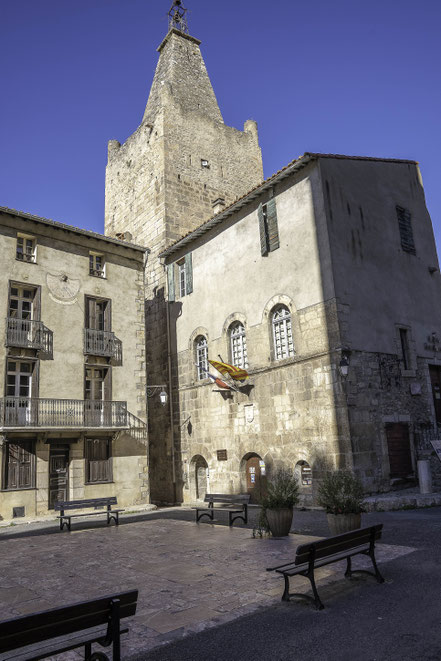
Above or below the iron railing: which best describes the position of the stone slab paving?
below

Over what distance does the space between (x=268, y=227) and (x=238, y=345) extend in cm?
437

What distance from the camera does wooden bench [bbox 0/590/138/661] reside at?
335 cm

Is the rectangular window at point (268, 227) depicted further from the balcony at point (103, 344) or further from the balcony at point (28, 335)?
the balcony at point (28, 335)

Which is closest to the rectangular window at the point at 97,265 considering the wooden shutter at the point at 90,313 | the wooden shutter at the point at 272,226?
the wooden shutter at the point at 90,313

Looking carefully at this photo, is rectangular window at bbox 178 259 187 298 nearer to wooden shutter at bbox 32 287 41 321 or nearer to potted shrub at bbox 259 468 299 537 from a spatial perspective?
wooden shutter at bbox 32 287 41 321

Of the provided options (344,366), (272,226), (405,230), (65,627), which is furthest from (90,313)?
(65,627)

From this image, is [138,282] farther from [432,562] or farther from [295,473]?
[432,562]

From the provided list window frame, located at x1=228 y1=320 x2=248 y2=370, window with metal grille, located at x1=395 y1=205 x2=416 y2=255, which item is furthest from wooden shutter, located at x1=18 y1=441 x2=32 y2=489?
window with metal grille, located at x1=395 y1=205 x2=416 y2=255

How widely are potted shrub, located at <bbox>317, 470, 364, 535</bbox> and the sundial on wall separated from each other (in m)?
12.0

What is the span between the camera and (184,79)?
26.9m

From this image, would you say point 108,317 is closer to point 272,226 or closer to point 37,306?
point 37,306

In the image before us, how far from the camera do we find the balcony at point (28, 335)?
52.2ft

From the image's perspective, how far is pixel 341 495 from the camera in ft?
28.3

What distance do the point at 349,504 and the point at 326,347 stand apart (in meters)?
6.65
